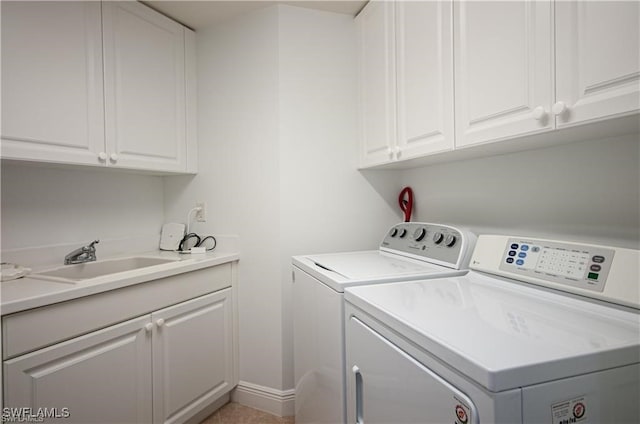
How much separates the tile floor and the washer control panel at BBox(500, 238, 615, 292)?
1533mm

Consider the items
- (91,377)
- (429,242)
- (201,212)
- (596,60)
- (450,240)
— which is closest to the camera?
(596,60)

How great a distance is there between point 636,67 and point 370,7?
57.2 inches

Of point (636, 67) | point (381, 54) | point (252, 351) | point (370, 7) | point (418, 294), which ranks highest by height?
point (370, 7)

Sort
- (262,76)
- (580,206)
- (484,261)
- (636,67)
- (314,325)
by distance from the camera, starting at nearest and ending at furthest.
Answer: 1. (636,67)
2. (580,206)
3. (484,261)
4. (314,325)
5. (262,76)

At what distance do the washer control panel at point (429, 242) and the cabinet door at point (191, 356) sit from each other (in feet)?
3.48

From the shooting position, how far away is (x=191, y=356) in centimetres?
173

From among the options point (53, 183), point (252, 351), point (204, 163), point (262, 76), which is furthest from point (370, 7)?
point (252, 351)

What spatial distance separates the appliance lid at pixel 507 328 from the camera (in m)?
0.59

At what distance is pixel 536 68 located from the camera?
942mm

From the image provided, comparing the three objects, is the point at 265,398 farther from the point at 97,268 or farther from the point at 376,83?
the point at 376,83

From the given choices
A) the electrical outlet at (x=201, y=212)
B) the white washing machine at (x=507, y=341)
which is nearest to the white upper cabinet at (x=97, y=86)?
the electrical outlet at (x=201, y=212)

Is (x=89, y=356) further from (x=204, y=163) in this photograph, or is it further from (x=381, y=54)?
(x=381, y=54)

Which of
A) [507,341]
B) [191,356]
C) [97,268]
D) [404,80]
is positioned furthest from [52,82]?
[507,341]

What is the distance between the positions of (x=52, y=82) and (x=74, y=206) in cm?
69
